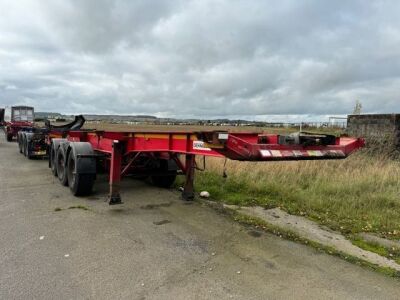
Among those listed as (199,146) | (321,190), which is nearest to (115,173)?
(199,146)

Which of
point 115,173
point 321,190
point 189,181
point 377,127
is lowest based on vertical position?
point 321,190

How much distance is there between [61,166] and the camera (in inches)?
389

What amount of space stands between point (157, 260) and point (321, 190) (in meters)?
4.97

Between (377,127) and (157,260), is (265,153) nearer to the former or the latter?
(157,260)

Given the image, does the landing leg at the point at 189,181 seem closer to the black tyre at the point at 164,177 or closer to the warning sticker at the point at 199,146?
the black tyre at the point at 164,177

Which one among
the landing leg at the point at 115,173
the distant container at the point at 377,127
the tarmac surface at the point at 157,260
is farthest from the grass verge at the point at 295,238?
the distant container at the point at 377,127

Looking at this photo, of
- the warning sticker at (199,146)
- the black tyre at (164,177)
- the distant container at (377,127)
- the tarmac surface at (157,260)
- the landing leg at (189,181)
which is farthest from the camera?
the distant container at (377,127)

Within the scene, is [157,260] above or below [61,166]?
below

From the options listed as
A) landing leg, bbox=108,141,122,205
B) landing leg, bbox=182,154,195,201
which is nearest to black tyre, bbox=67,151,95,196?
landing leg, bbox=108,141,122,205

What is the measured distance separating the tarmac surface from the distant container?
978 cm

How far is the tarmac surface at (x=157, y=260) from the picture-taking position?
3830mm

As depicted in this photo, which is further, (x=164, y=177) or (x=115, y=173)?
(x=164, y=177)

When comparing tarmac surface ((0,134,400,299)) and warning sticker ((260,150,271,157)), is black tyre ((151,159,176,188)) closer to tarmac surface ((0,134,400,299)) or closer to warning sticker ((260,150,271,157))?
tarmac surface ((0,134,400,299))

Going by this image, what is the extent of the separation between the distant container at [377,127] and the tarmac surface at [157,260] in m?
9.78
